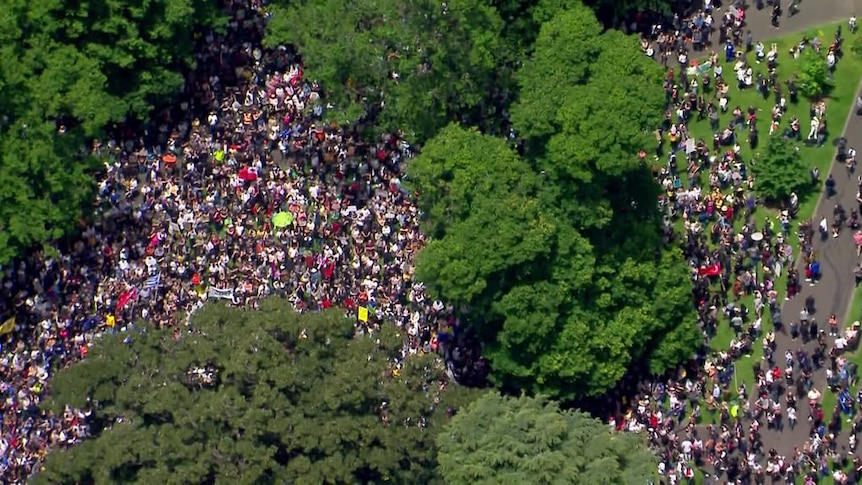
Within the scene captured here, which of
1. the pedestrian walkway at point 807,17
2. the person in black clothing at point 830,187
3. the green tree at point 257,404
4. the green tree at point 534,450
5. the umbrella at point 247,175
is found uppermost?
the umbrella at point 247,175

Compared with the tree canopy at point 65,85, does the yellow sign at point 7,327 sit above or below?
below

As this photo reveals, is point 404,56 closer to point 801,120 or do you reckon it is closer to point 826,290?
point 801,120

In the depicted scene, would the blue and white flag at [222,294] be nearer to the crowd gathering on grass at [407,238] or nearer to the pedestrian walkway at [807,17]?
the crowd gathering on grass at [407,238]

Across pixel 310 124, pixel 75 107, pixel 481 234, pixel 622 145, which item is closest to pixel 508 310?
pixel 481 234

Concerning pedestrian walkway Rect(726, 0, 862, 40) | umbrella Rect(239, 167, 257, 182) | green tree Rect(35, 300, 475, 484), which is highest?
umbrella Rect(239, 167, 257, 182)

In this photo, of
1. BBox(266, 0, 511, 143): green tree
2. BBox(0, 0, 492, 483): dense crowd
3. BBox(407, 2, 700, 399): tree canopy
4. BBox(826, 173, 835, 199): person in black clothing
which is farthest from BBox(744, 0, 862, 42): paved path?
BBox(0, 0, 492, 483): dense crowd

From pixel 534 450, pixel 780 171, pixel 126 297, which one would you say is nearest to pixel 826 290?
pixel 780 171

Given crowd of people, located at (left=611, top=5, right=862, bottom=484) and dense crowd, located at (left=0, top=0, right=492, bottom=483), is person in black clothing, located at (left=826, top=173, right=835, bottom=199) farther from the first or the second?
dense crowd, located at (left=0, top=0, right=492, bottom=483)

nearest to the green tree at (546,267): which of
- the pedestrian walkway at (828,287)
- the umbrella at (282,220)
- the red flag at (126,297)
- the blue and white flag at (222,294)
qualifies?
the pedestrian walkway at (828,287)
